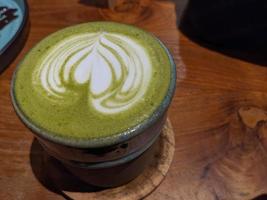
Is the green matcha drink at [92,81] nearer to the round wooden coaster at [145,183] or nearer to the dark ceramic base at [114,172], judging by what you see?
the dark ceramic base at [114,172]

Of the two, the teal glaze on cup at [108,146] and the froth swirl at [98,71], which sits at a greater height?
the froth swirl at [98,71]

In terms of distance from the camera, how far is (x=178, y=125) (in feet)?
2.52

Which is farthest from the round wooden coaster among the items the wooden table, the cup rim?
the cup rim

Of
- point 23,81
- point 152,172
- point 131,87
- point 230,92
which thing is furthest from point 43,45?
point 230,92

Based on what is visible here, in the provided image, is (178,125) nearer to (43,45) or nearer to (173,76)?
(173,76)

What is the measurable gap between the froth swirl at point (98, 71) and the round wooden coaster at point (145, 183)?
0.22 meters

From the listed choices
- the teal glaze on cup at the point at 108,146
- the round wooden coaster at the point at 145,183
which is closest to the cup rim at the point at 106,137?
the teal glaze on cup at the point at 108,146

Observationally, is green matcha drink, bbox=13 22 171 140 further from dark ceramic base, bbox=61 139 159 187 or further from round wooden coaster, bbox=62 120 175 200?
round wooden coaster, bbox=62 120 175 200

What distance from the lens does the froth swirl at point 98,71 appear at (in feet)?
1.84

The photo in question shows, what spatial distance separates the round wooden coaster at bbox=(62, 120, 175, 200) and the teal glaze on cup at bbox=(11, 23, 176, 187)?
75 millimetres

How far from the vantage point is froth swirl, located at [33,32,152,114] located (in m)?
0.56

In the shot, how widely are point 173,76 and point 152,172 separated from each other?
0.23 metres

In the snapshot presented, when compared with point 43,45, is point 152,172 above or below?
below

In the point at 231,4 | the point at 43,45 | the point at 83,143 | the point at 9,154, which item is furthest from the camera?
the point at 231,4
